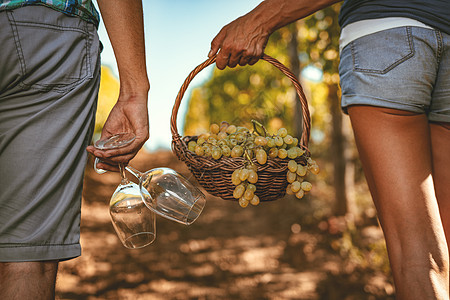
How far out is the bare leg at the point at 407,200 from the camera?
45.6 inches

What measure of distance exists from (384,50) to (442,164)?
19.3 inches

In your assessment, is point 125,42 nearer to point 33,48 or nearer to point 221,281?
point 33,48

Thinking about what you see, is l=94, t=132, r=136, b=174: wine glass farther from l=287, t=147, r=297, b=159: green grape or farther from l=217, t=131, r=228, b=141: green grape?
l=287, t=147, r=297, b=159: green grape

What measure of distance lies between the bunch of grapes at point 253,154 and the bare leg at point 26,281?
637 millimetres

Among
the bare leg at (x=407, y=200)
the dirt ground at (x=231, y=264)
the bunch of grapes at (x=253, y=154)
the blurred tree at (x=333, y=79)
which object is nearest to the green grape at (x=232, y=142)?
the bunch of grapes at (x=253, y=154)

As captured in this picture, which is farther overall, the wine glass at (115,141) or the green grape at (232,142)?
the green grape at (232,142)

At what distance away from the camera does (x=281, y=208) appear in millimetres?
6352

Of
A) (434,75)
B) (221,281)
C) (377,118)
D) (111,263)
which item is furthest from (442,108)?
(111,263)

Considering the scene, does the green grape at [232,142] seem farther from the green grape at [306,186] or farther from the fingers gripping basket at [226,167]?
the green grape at [306,186]

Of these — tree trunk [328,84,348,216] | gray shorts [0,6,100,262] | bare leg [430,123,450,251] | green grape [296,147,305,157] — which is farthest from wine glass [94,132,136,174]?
tree trunk [328,84,348,216]

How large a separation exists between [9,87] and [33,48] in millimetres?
131

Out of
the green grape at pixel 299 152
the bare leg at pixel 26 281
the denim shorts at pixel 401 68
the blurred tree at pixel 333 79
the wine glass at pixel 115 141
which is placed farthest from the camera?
the blurred tree at pixel 333 79

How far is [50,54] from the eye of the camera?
3.91 feet

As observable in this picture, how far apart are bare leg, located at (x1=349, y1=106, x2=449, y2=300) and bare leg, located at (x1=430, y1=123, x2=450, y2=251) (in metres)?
0.20
